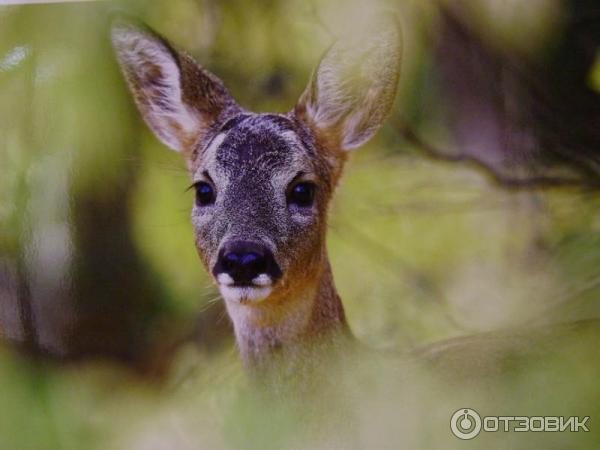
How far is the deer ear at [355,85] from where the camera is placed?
190 cm

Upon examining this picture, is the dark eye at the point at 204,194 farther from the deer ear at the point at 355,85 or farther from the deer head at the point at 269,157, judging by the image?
the deer ear at the point at 355,85

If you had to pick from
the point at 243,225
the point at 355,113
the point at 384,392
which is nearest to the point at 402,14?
the point at 355,113

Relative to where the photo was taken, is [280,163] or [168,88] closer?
[280,163]

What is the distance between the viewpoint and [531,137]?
190 centimetres

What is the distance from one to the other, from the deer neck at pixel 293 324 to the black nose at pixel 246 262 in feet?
0.41

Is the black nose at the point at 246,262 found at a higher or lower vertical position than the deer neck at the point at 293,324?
higher

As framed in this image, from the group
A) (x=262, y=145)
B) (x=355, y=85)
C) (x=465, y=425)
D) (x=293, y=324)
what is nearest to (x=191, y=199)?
(x=262, y=145)

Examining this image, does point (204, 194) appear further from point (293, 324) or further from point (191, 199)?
point (293, 324)

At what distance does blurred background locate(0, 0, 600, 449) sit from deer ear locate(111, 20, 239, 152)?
0.13ft

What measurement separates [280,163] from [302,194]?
0.11 metres

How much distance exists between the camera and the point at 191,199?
1.95 meters

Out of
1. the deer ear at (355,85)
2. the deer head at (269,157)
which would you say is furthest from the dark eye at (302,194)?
the deer ear at (355,85)

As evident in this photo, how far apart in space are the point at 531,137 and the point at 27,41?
1.53 metres

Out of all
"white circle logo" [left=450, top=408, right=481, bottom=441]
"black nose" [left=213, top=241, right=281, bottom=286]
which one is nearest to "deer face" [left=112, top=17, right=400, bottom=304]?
"black nose" [left=213, top=241, right=281, bottom=286]
